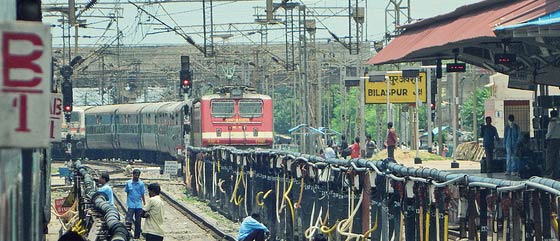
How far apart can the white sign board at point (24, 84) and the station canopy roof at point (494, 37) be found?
15870mm

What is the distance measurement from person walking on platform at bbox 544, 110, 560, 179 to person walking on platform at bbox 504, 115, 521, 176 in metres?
0.89

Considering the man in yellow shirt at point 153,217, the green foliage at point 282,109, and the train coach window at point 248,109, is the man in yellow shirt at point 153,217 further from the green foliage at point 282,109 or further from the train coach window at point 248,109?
the green foliage at point 282,109

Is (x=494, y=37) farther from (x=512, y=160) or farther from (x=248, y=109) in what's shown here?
(x=248, y=109)

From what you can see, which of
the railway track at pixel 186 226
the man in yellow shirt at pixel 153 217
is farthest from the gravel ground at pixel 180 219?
the man in yellow shirt at pixel 153 217

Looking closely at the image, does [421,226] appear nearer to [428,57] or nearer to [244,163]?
[244,163]

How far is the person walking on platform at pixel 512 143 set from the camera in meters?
27.2

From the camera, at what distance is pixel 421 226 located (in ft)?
37.8

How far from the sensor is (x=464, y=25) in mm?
25719

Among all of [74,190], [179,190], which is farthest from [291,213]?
[179,190]

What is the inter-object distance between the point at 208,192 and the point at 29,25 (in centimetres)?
2696

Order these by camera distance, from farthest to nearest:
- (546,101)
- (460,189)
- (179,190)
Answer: (179,190)
(546,101)
(460,189)

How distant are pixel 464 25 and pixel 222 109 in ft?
57.2

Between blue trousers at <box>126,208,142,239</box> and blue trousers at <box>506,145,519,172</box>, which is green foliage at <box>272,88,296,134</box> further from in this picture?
blue trousers at <box>126,208,142,239</box>

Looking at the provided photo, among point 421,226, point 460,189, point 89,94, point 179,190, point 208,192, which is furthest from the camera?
point 89,94
